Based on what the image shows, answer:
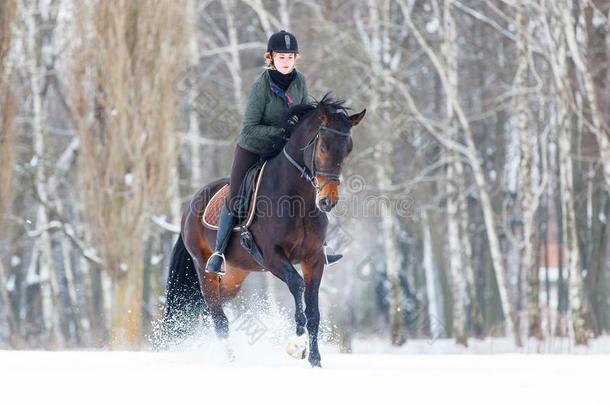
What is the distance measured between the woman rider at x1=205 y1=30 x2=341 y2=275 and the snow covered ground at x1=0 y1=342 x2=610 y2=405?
1.50 meters

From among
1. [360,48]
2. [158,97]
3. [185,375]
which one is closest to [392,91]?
[360,48]

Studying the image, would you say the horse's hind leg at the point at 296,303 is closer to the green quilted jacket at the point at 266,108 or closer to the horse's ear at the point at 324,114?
the green quilted jacket at the point at 266,108

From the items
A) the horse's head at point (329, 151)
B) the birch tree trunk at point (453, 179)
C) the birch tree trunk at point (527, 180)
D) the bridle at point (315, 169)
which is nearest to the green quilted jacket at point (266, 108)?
the bridle at point (315, 169)

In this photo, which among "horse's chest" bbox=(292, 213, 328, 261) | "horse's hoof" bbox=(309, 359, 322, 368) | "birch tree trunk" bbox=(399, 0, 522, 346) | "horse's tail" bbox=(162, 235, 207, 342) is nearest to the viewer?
"horse's hoof" bbox=(309, 359, 322, 368)

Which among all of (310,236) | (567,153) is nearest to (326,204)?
(310,236)

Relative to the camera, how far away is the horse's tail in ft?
43.5

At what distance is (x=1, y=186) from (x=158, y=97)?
13.3ft

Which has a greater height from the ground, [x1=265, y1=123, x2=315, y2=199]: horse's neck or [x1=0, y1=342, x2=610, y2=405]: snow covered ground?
[x1=265, y1=123, x2=315, y2=199]: horse's neck

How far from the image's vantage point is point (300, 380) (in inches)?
354

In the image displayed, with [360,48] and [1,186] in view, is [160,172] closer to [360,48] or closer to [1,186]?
[1,186]

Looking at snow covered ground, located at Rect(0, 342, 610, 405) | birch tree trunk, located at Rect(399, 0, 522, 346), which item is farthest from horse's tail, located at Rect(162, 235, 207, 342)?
birch tree trunk, located at Rect(399, 0, 522, 346)

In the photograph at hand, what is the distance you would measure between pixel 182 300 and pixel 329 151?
4041 mm

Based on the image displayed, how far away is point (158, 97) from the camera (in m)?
24.3

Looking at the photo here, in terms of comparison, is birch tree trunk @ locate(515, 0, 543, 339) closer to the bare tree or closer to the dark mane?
the bare tree
